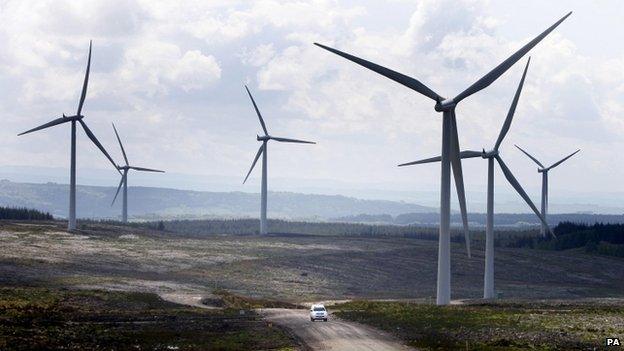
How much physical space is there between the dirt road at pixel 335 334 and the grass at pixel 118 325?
5.88 feet

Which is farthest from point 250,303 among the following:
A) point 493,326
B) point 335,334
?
point 493,326

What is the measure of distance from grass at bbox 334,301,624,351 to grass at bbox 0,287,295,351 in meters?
9.91

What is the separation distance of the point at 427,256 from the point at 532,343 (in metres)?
119

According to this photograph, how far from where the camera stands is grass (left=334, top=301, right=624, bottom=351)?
57.9 m

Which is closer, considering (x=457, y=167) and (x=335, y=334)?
(x=335, y=334)

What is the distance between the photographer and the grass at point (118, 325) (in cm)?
5578

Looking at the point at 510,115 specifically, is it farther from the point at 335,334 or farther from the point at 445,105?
the point at 335,334

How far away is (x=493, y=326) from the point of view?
67188mm

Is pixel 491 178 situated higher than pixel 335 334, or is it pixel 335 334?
pixel 491 178

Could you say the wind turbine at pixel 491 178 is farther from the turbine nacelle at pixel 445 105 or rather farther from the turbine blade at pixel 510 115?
the turbine nacelle at pixel 445 105

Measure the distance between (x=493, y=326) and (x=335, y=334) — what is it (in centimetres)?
1206

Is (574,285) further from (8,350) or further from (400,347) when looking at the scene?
(8,350)

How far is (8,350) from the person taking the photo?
50938mm

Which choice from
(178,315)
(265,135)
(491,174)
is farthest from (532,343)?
(265,135)
